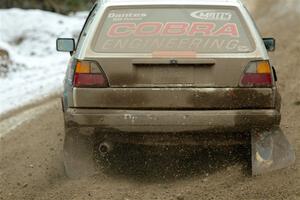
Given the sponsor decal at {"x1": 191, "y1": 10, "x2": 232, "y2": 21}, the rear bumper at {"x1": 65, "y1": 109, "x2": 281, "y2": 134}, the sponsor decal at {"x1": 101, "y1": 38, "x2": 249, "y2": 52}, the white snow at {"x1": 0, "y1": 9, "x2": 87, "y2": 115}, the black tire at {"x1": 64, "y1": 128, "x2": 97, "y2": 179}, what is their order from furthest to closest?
the white snow at {"x1": 0, "y1": 9, "x2": 87, "y2": 115}
the black tire at {"x1": 64, "y1": 128, "x2": 97, "y2": 179}
the sponsor decal at {"x1": 191, "y1": 10, "x2": 232, "y2": 21}
the sponsor decal at {"x1": 101, "y1": 38, "x2": 249, "y2": 52}
the rear bumper at {"x1": 65, "y1": 109, "x2": 281, "y2": 134}

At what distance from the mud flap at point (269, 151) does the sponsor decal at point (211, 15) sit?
3.61ft

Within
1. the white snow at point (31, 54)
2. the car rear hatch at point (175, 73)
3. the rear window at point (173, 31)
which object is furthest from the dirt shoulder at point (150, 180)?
the white snow at point (31, 54)

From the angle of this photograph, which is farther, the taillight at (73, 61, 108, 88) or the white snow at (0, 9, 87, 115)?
the white snow at (0, 9, 87, 115)

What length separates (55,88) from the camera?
13.6 metres

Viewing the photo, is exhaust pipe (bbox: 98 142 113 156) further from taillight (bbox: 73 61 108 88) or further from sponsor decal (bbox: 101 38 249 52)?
sponsor decal (bbox: 101 38 249 52)

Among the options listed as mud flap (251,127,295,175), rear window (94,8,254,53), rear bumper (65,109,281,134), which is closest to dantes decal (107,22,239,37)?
rear window (94,8,254,53)

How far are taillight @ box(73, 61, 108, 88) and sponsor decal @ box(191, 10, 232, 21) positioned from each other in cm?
104

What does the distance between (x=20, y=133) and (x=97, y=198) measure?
374 centimetres

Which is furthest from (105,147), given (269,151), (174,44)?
(269,151)

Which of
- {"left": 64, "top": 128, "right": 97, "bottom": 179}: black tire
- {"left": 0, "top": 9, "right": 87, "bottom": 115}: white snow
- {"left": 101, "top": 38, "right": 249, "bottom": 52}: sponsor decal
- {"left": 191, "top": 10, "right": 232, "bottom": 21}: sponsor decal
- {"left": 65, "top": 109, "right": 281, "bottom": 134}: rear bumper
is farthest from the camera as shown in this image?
{"left": 0, "top": 9, "right": 87, "bottom": 115}: white snow

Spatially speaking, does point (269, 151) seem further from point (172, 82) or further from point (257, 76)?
point (172, 82)

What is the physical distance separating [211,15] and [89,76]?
128cm

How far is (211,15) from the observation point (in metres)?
6.26

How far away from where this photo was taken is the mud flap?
20.5 feet
